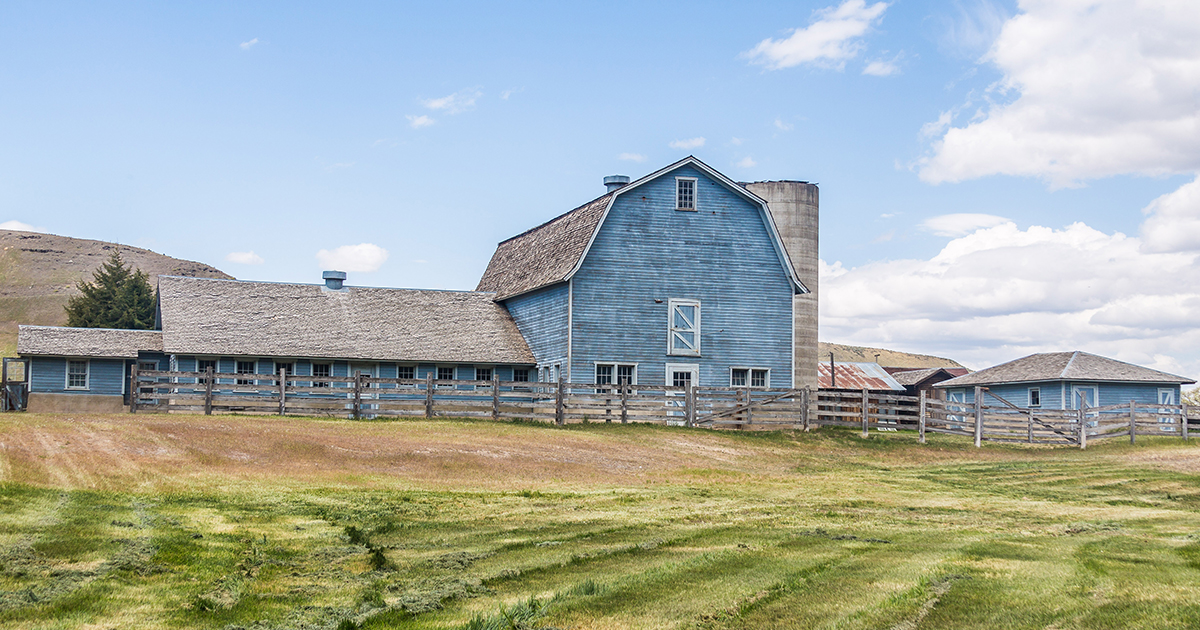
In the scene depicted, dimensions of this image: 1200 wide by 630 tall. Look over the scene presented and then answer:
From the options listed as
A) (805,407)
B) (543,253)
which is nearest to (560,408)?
(805,407)

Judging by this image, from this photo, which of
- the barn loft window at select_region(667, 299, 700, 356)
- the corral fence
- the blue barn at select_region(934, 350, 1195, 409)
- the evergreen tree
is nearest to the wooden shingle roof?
the blue barn at select_region(934, 350, 1195, 409)

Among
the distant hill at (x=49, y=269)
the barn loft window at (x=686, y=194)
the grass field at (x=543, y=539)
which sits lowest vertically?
the grass field at (x=543, y=539)

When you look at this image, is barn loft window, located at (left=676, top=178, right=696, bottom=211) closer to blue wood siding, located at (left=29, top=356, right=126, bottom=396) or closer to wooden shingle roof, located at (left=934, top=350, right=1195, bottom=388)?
wooden shingle roof, located at (left=934, top=350, right=1195, bottom=388)

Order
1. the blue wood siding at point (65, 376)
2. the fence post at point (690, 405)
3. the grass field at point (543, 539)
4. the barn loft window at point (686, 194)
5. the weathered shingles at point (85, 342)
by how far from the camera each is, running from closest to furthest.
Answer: the grass field at point (543, 539) → the fence post at point (690, 405) → the barn loft window at point (686, 194) → the weathered shingles at point (85, 342) → the blue wood siding at point (65, 376)

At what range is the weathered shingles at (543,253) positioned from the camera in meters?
36.8

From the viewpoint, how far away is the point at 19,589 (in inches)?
308

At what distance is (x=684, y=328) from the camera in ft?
121

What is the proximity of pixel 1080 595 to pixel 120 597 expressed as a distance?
7.34 metres

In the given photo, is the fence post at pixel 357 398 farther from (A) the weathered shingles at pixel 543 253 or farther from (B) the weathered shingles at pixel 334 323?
(A) the weathered shingles at pixel 543 253

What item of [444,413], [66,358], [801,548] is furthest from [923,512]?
[66,358]

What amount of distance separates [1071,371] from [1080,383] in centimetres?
67

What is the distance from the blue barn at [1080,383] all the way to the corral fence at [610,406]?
35.7 ft

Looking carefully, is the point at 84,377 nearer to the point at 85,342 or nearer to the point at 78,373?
the point at 78,373

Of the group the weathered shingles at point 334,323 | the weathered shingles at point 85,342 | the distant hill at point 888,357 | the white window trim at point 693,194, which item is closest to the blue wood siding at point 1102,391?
the white window trim at point 693,194
